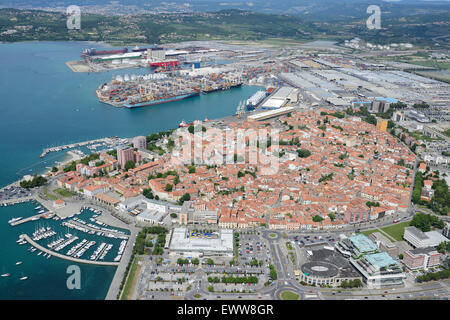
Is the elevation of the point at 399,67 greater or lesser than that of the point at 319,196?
greater

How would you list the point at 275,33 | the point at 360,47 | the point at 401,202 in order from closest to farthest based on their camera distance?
the point at 401,202
the point at 360,47
the point at 275,33

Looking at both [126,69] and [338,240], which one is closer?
[338,240]

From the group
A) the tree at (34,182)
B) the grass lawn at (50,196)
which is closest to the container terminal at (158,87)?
the tree at (34,182)

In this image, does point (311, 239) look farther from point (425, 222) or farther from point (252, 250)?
point (425, 222)

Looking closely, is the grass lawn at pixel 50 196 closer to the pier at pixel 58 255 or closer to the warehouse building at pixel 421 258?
the pier at pixel 58 255
